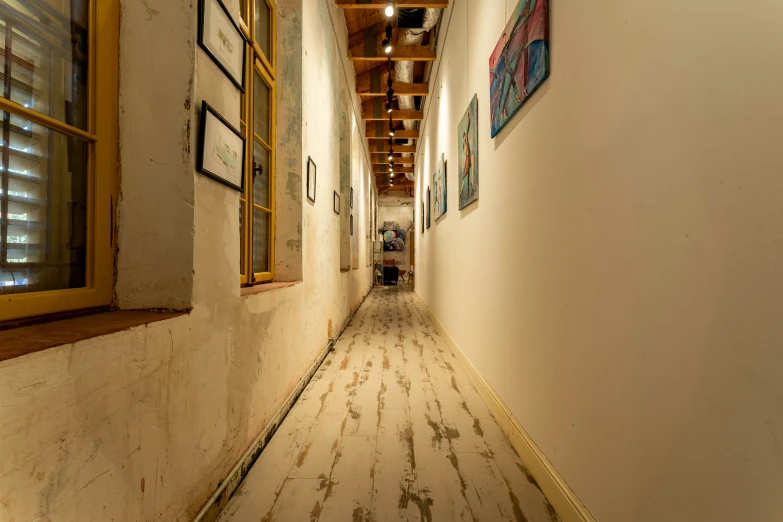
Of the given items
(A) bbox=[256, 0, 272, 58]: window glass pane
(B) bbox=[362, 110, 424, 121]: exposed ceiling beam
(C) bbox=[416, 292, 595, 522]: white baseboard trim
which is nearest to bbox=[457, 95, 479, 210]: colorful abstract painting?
(C) bbox=[416, 292, 595, 522]: white baseboard trim

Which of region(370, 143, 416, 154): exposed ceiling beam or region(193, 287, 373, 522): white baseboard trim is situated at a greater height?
region(370, 143, 416, 154): exposed ceiling beam

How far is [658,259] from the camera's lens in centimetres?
86

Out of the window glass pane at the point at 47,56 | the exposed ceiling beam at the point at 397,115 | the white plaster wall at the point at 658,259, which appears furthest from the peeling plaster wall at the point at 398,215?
the window glass pane at the point at 47,56

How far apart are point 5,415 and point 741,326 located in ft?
4.69

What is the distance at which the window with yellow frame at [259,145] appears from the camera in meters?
2.00

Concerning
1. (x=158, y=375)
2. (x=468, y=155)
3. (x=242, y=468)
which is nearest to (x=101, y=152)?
(x=158, y=375)

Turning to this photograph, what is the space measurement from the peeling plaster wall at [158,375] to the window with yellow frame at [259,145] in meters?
0.40

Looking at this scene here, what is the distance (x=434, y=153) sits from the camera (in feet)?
17.9

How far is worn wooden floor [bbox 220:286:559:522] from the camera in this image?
135 cm

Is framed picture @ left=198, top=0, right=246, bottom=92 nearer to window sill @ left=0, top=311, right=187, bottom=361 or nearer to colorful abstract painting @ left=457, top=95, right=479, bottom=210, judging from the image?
window sill @ left=0, top=311, right=187, bottom=361

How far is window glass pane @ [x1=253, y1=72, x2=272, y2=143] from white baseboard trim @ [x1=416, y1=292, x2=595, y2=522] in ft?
7.88

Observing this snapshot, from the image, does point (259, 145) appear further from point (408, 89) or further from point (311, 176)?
point (408, 89)

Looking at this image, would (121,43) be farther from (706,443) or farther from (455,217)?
(455,217)

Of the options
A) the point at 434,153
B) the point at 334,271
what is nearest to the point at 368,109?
the point at 434,153
